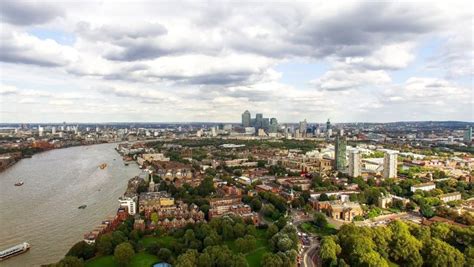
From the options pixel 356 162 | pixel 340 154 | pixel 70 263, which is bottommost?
pixel 70 263

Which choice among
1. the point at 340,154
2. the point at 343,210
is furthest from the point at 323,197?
the point at 340,154

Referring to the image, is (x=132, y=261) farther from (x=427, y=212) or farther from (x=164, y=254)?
(x=427, y=212)

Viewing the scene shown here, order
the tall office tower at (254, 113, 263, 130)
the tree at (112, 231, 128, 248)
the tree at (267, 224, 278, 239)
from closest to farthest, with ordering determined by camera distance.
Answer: the tree at (112, 231, 128, 248) → the tree at (267, 224, 278, 239) → the tall office tower at (254, 113, 263, 130)

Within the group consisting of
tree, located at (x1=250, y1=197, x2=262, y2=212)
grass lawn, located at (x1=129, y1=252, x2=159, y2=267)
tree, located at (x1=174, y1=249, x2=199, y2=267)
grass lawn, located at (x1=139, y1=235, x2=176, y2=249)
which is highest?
tree, located at (x1=174, y1=249, x2=199, y2=267)

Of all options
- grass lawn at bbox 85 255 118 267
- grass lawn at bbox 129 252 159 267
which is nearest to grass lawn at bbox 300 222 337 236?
grass lawn at bbox 129 252 159 267

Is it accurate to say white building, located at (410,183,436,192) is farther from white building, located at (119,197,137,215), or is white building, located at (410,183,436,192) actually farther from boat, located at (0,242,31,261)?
boat, located at (0,242,31,261)

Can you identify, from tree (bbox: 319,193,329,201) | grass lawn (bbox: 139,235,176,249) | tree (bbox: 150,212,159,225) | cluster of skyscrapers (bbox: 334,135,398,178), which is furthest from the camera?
cluster of skyscrapers (bbox: 334,135,398,178)
